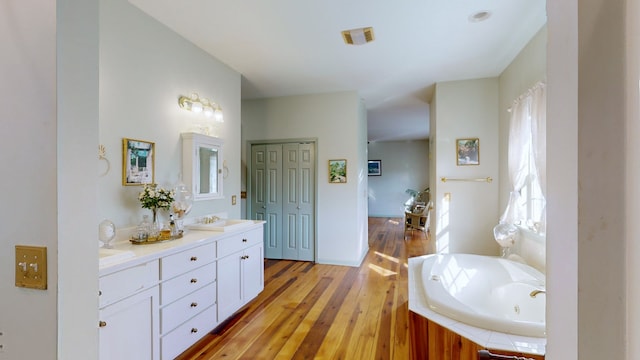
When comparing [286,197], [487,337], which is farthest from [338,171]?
[487,337]

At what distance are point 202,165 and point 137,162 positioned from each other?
732mm

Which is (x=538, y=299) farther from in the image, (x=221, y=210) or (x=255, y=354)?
(x=221, y=210)

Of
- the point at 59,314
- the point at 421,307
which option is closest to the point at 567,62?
the point at 59,314

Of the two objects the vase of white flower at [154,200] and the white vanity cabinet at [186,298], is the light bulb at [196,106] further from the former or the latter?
the white vanity cabinet at [186,298]

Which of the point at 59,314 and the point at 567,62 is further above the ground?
the point at 567,62

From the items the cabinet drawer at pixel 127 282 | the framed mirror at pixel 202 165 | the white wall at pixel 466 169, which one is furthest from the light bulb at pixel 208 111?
the white wall at pixel 466 169

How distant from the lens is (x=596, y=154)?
0.45 metres

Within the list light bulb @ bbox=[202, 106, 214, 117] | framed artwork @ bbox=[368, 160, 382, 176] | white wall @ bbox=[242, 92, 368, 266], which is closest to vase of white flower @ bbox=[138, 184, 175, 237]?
light bulb @ bbox=[202, 106, 214, 117]

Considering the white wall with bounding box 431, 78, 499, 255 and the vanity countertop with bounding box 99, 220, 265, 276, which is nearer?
the vanity countertop with bounding box 99, 220, 265, 276

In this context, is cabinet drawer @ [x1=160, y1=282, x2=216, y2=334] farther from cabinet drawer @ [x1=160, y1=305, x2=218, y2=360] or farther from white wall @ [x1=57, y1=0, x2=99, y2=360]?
white wall @ [x1=57, y1=0, x2=99, y2=360]

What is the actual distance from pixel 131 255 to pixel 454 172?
390 centimetres

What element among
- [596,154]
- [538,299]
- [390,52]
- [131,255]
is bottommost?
[538,299]

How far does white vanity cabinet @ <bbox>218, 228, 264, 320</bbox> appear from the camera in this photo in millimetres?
2652

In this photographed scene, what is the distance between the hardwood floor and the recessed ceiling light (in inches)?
109
